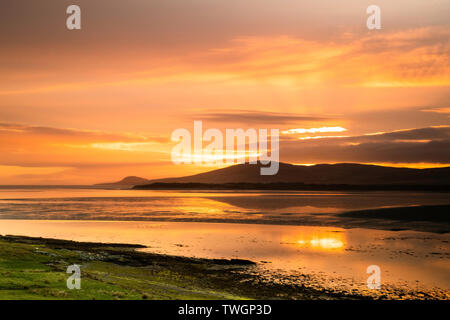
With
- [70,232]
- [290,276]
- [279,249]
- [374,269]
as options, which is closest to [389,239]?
Answer: [279,249]

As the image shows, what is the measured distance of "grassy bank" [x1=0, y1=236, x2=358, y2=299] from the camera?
70.4ft

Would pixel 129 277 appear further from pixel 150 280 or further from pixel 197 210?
pixel 197 210

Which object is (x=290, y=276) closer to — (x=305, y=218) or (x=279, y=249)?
(x=279, y=249)

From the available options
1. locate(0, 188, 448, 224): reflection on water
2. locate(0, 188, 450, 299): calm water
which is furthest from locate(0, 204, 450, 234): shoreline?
locate(0, 188, 450, 299): calm water

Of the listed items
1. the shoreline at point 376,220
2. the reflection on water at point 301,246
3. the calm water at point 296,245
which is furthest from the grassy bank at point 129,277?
the shoreline at point 376,220

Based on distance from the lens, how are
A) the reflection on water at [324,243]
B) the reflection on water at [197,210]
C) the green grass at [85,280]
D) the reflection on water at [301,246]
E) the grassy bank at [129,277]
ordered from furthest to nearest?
the reflection on water at [197,210]
the reflection on water at [324,243]
the reflection on water at [301,246]
the grassy bank at [129,277]
the green grass at [85,280]

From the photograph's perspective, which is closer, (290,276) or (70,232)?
(290,276)

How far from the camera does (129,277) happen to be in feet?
93.1

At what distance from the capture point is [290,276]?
30672 mm

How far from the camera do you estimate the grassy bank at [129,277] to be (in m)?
21.5

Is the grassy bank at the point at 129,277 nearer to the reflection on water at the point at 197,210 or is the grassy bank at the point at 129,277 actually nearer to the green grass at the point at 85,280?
the green grass at the point at 85,280

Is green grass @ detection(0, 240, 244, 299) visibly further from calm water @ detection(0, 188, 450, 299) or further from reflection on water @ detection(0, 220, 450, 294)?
reflection on water @ detection(0, 220, 450, 294)

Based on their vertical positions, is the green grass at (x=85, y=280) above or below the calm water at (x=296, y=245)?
above
